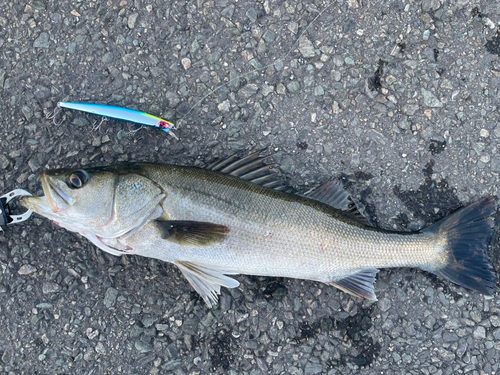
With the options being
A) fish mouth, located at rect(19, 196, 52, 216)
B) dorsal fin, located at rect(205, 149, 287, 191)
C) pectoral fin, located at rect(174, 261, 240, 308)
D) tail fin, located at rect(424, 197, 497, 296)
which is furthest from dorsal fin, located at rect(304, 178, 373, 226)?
fish mouth, located at rect(19, 196, 52, 216)

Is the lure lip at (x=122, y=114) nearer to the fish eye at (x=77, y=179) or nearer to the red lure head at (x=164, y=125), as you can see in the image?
the red lure head at (x=164, y=125)

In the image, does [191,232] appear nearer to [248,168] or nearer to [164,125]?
[248,168]

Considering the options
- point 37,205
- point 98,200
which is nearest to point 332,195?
point 98,200

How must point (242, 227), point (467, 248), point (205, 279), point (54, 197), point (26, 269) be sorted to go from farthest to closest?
1. point (26, 269)
2. point (467, 248)
3. point (205, 279)
4. point (242, 227)
5. point (54, 197)

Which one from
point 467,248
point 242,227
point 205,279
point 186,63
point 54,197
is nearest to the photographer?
point 54,197

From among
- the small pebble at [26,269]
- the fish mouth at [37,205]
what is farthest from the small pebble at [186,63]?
the small pebble at [26,269]

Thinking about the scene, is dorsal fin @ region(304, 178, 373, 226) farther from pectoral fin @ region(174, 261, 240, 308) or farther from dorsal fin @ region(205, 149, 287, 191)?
pectoral fin @ region(174, 261, 240, 308)

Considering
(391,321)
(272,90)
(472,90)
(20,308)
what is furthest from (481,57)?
(20,308)
